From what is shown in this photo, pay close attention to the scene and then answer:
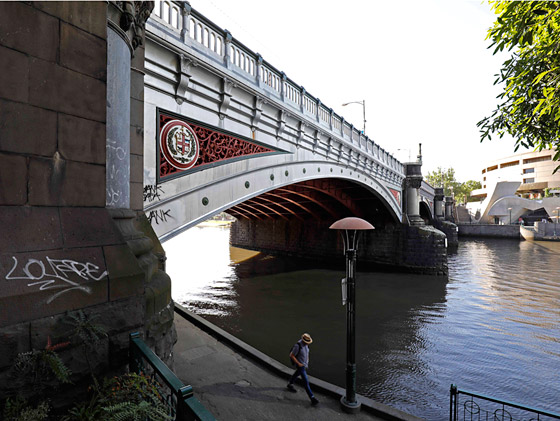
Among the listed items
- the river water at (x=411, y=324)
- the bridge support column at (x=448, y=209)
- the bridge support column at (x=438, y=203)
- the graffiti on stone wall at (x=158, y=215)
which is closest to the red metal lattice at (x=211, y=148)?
the graffiti on stone wall at (x=158, y=215)

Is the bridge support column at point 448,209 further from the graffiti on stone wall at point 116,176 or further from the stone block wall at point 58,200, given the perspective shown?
the stone block wall at point 58,200

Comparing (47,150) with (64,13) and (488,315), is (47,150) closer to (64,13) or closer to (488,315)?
(64,13)

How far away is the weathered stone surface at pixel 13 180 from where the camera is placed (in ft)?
7.89

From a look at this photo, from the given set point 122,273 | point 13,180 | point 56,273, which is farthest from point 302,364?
point 13,180

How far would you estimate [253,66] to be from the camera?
9.65 metres

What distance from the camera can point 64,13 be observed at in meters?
2.80

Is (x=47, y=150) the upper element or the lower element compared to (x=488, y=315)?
upper

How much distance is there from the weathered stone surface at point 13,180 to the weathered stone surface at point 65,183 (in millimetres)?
46

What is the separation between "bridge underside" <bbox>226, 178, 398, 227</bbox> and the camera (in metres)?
19.7

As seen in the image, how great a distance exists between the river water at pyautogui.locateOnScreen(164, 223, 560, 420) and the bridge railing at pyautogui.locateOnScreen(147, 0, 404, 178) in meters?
8.05

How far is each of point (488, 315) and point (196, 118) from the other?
528 inches

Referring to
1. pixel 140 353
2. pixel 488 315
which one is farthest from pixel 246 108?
pixel 488 315

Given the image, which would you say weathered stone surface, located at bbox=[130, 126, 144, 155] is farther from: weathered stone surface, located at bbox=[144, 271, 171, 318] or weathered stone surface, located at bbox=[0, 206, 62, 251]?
weathered stone surface, located at bbox=[0, 206, 62, 251]

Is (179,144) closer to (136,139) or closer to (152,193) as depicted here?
(152,193)
